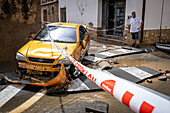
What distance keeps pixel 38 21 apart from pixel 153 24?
291 inches

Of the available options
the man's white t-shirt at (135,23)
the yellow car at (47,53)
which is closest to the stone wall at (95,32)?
the man's white t-shirt at (135,23)

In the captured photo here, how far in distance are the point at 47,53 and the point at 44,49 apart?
0.94 feet

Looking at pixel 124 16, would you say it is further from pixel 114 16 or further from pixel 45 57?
pixel 45 57

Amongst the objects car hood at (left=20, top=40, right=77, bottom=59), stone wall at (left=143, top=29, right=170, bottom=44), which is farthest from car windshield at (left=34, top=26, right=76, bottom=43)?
stone wall at (left=143, top=29, right=170, bottom=44)

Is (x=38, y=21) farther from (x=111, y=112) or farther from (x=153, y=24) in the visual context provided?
(x=153, y=24)

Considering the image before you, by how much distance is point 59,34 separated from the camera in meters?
5.63

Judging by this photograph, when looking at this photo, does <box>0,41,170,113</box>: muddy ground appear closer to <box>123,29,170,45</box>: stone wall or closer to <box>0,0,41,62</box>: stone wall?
<box>0,0,41,62</box>: stone wall

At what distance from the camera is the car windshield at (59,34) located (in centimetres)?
546

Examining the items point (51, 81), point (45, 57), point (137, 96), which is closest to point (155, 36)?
point (45, 57)

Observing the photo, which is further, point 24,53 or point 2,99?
point 24,53

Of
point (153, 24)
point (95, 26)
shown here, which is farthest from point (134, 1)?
point (95, 26)

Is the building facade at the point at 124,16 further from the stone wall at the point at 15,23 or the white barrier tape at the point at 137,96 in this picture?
the white barrier tape at the point at 137,96

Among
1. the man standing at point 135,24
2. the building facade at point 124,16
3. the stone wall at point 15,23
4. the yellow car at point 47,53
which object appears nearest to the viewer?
the yellow car at point 47,53

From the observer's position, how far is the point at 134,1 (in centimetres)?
991
